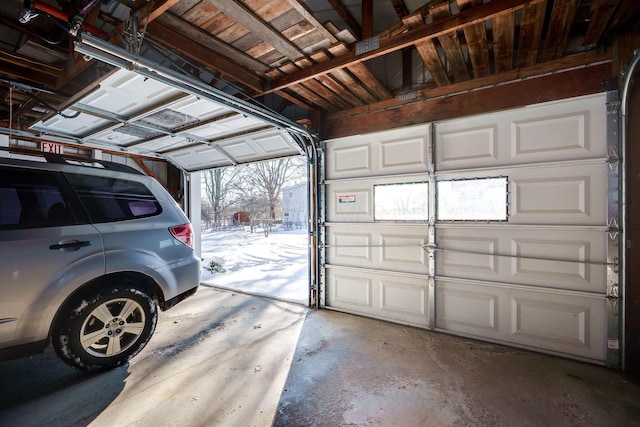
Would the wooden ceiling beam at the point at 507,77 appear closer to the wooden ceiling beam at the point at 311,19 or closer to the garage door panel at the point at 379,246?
the wooden ceiling beam at the point at 311,19

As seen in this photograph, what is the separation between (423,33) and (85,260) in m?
3.41

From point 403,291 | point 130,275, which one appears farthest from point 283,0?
point 403,291

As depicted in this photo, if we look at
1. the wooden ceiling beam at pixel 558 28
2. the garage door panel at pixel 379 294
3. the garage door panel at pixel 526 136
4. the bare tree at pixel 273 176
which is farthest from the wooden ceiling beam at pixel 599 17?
the bare tree at pixel 273 176

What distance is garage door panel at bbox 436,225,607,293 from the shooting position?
279 cm

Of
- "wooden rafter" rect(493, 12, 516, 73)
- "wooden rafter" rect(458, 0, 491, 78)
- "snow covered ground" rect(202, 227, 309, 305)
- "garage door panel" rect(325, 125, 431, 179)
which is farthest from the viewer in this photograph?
"snow covered ground" rect(202, 227, 309, 305)

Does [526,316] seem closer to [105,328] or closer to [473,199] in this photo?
[473,199]

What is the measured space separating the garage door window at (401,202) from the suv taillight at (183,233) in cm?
239

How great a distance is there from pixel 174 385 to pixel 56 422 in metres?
0.75

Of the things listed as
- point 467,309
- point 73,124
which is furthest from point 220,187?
point 467,309

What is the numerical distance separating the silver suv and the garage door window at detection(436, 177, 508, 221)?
3.06 meters

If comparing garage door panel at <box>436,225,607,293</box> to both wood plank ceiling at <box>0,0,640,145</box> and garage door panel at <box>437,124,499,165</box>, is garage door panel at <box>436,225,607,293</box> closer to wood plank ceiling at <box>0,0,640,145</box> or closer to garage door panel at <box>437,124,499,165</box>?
garage door panel at <box>437,124,499,165</box>

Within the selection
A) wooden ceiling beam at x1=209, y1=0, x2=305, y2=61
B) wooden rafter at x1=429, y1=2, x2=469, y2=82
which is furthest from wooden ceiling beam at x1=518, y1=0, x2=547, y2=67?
wooden ceiling beam at x1=209, y1=0, x2=305, y2=61

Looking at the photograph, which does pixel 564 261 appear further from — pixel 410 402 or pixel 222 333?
pixel 222 333

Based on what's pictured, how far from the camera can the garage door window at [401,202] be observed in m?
3.64
